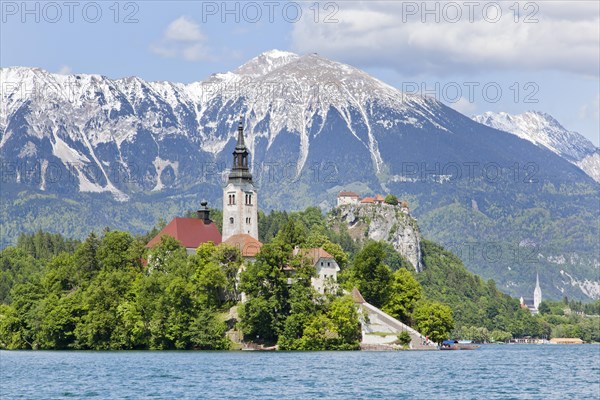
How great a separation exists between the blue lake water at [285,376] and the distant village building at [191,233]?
34.5 m

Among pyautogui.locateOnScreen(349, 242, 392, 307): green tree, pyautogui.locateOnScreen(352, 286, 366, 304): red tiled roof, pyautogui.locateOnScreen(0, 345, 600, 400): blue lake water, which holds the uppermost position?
pyautogui.locateOnScreen(349, 242, 392, 307): green tree

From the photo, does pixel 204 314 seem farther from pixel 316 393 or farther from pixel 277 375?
pixel 316 393

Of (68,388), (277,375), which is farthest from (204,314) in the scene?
(68,388)

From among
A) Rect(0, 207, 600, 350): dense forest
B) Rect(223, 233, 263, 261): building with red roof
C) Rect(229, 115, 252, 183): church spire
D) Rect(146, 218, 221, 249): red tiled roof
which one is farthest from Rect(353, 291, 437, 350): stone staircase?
Rect(229, 115, 252, 183): church spire

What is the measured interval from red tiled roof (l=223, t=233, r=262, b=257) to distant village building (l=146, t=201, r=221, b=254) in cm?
555

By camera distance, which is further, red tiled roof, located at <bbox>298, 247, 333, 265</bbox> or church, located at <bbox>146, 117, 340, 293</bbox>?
church, located at <bbox>146, 117, 340, 293</bbox>

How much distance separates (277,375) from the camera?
87875 millimetres

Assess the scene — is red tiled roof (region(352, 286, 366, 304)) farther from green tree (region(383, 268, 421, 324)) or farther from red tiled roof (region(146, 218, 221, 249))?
red tiled roof (region(146, 218, 221, 249))

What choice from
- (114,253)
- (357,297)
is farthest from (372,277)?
(114,253)

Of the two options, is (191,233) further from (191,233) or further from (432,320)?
(432,320)

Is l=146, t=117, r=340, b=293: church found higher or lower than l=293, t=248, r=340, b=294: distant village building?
higher

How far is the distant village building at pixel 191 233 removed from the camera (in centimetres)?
15350

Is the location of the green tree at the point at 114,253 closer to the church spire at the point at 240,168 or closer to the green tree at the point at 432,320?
the church spire at the point at 240,168

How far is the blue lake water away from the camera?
75.4 m
